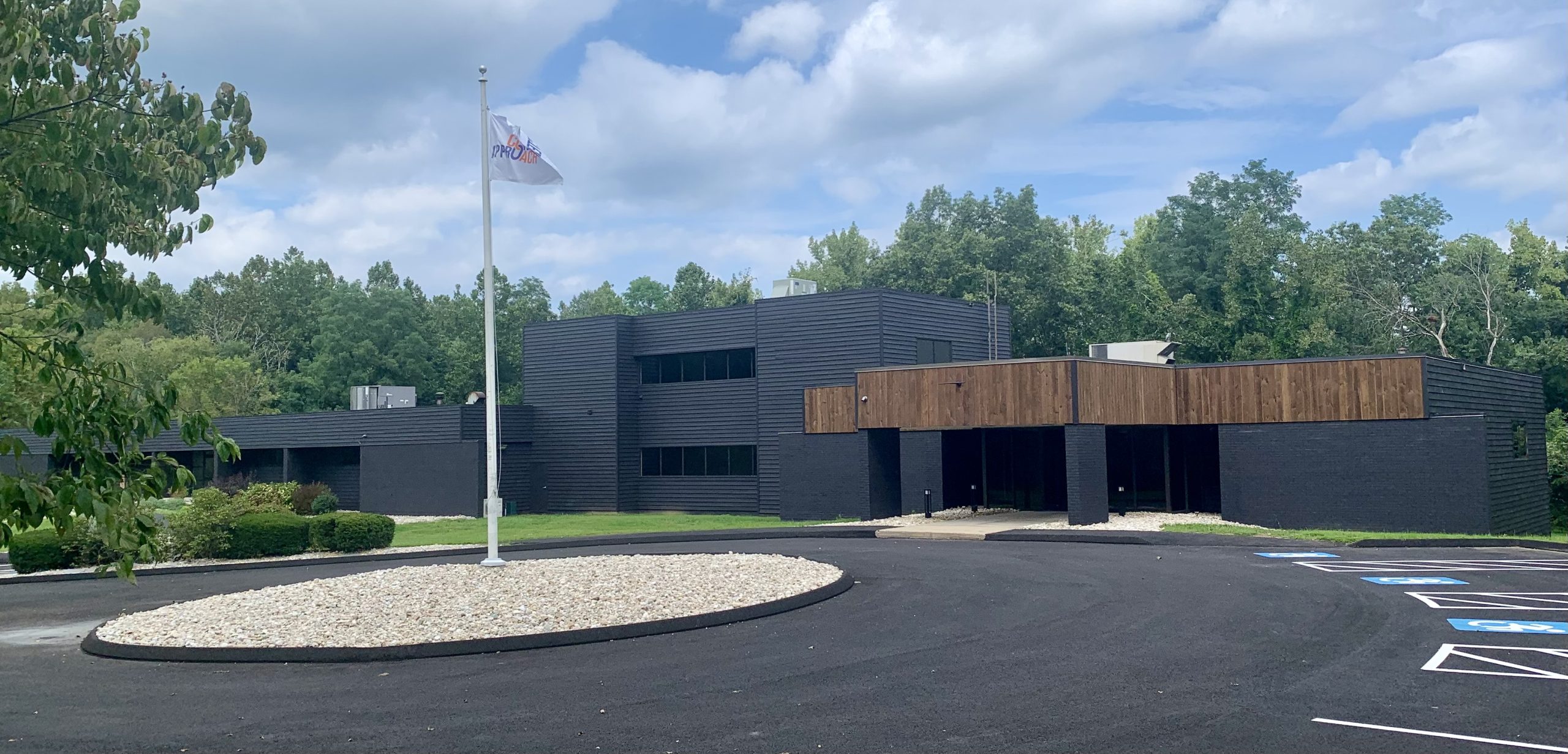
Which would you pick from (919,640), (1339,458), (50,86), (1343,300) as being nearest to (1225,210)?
(1343,300)

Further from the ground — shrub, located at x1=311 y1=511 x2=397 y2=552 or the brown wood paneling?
the brown wood paneling

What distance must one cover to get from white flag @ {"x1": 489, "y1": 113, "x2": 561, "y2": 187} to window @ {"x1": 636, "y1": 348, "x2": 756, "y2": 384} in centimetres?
2152

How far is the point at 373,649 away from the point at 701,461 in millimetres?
28591

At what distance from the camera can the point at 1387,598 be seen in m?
15.0

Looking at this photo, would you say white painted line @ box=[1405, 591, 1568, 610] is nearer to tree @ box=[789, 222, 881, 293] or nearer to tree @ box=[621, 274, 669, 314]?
tree @ box=[789, 222, 881, 293]

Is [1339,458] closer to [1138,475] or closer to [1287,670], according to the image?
[1138,475]

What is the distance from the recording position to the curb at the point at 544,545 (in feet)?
74.0

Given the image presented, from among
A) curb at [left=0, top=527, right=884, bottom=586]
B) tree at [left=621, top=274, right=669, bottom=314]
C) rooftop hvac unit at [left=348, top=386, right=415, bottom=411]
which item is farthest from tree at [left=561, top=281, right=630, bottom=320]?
curb at [left=0, top=527, right=884, bottom=586]

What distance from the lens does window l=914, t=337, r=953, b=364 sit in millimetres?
38250

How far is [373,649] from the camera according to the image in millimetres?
12320

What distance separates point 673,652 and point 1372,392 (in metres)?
20.2

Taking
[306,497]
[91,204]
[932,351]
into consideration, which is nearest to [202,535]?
[306,497]

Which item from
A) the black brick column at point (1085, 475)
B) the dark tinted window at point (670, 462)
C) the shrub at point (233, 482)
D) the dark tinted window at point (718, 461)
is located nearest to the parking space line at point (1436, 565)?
the black brick column at point (1085, 475)

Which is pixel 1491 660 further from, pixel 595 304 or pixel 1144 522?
pixel 595 304
